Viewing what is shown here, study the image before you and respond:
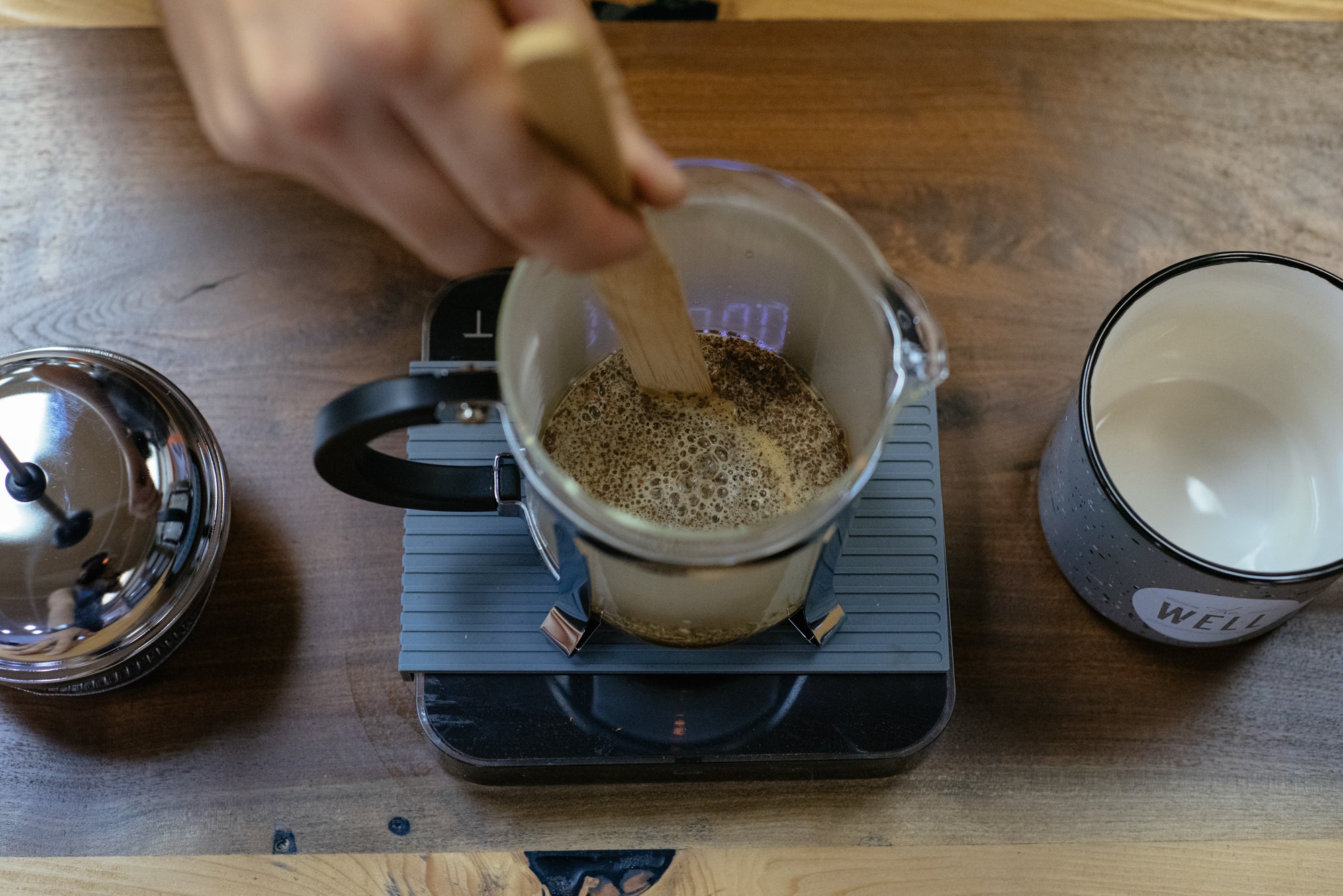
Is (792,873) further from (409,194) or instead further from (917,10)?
(917,10)

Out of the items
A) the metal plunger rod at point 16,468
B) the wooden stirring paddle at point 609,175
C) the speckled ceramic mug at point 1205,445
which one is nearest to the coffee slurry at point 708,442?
the wooden stirring paddle at point 609,175

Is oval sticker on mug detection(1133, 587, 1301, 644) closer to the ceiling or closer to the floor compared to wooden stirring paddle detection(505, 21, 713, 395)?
closer to the floor

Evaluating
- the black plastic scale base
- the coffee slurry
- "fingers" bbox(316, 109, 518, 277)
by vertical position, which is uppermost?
"fingers" bbox(316, 109, 518, 277)

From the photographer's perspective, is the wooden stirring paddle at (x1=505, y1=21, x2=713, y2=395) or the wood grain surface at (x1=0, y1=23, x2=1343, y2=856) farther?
the wood grain surface at (x1=0, y1=23, x2=1343, y2=856)

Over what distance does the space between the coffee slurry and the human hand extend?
0.15m

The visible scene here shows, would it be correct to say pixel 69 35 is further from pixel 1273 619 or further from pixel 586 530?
pixel 1273 619

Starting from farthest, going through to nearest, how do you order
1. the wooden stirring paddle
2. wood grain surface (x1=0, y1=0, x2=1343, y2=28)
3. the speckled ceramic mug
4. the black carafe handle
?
wood grain surface (x1=0, y1=0, x2=1343, y2=28), the speckled ceramic mug, the black carafe handle, the wooden stirring paddle

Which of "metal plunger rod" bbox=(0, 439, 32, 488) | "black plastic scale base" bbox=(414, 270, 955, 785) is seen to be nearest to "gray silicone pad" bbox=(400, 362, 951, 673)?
"black plastic scale base" bbox=(414, 270, 955, 785)

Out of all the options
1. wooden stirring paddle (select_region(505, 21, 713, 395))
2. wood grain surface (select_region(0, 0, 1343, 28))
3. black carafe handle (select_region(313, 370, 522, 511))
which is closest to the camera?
wooden stirring paddle (select_region(505, 21, 713, 395))

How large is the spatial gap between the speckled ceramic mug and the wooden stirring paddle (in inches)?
7.3

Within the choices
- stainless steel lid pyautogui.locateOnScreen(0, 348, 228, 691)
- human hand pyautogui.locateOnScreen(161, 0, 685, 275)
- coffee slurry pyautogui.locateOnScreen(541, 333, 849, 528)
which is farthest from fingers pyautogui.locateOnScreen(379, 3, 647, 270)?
stainless steel lid pyautogui.locateOnScreen(0, 348, 228, 691)

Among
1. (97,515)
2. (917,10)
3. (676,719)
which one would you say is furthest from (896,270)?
(97,515)

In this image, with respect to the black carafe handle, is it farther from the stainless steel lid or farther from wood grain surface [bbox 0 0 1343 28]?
wood grain surface [bbox 0 0 1343 28]

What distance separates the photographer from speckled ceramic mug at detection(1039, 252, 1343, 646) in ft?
1.57
